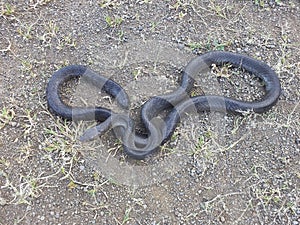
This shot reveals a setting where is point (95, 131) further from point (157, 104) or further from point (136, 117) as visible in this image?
point (157, 104)

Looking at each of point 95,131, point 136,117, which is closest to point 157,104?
point 136,117

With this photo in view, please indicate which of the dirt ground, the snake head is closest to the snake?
the snake head

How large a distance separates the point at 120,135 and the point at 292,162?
219cm

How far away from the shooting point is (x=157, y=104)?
5773 mm

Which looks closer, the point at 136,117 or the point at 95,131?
the point at 95,131

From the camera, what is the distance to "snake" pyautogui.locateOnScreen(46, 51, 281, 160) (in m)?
5.43

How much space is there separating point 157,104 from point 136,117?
33cm

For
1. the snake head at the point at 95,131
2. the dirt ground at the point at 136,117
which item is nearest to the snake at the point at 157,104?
the snake head at the point at 95,131

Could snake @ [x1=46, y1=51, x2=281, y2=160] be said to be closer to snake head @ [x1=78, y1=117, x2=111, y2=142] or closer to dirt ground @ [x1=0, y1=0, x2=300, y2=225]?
snake head @ [x1=78, y1=117, x2=111, y2=142]

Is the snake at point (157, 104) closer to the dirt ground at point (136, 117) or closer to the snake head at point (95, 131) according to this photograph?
the snake head at point (95, 131)

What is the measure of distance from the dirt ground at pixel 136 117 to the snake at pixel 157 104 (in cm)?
12

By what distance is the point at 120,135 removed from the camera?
5488 millimetres

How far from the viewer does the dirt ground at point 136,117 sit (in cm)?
509

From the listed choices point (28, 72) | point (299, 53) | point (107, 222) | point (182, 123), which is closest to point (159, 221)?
point (107, 222)
